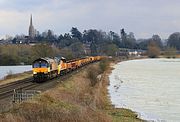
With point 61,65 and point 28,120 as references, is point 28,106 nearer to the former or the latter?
point 28,120

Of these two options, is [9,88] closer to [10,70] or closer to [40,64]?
[40,64]

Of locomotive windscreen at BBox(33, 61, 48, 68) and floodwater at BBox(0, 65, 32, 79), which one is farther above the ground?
locomotive windscreen at BBox(33, 61, 48, 68)

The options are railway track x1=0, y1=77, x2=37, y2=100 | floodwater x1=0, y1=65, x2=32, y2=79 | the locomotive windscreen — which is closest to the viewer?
railway track x1=0, y1=77, x2=37, y2=100

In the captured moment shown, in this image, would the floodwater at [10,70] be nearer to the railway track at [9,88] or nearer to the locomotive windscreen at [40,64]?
the locomotive windscreen at [40,64]

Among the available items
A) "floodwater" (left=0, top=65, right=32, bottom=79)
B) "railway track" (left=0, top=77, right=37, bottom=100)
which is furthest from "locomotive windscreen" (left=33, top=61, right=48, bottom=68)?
"floodwater" (left=0, top=65, right=32, bottom=79)

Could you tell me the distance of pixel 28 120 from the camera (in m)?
18.0

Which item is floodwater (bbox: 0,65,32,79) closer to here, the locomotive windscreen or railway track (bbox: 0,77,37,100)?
the locomotive windscreen

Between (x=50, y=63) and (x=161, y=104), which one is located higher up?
(x=50, y=63)

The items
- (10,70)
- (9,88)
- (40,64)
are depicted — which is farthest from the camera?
(10,70)

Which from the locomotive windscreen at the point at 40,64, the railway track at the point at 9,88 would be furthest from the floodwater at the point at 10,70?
the railway track at the point at 9,88

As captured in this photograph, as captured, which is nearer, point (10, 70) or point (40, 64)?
point (40, 64)

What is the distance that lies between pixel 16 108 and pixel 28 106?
605 millimetres

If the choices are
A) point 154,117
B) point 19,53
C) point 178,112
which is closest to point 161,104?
point 178,112

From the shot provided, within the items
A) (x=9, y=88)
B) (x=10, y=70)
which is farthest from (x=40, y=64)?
(x=10, y=70)
